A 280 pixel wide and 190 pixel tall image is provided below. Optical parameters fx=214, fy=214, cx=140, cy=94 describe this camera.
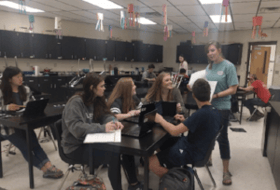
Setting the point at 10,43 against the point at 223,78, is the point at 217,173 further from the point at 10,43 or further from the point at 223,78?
the point at 10,43

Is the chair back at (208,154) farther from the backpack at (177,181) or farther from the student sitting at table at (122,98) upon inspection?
the student sitting at table at (122,98)

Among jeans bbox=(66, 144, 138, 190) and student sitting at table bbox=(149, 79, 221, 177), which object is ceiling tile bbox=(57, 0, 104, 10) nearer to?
jeans bbox=(66, 144, 138, 190)

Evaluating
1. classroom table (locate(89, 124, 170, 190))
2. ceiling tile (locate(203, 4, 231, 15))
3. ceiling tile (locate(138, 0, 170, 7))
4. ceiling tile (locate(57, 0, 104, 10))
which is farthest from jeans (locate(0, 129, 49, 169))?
ceiling tile (locate(203, 4, 231, 15))

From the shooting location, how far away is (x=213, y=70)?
2.41m

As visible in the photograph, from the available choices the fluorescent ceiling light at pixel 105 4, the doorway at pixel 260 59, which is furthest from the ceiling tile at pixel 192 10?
the doorway at pixel 260 59

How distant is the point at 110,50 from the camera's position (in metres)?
8.17

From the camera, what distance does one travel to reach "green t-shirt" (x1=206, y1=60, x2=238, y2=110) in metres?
2.31

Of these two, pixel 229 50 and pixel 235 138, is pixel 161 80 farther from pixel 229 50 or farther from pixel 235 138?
pixel 229 50

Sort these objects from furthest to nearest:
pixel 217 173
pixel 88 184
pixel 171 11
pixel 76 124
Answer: pixel 171 11 < pixel 217 173 < pixel 76 124 < pixel 88 184

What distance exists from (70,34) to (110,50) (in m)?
1.54

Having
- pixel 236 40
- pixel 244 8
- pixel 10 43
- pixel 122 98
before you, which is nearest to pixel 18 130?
pixel 122 98

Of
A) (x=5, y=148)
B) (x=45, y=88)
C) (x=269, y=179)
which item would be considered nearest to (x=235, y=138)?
(x=269, y=179)

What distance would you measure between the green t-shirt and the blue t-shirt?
20.7 inches

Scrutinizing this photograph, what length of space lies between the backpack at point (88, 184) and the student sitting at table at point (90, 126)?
0.89 ft
